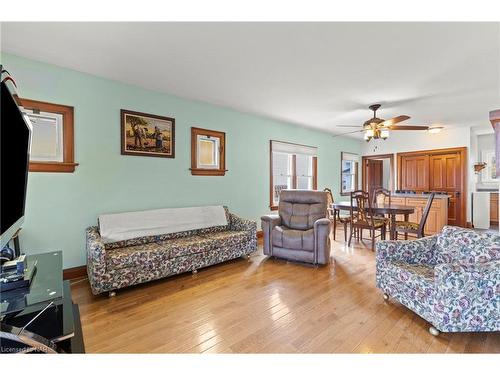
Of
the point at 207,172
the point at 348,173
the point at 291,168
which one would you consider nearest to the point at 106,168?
the point at 207,172

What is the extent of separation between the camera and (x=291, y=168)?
18.7ft

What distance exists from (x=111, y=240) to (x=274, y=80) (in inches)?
107

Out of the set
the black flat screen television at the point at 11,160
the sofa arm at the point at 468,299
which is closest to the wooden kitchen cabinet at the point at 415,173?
the sofa arm at the point at 468,299

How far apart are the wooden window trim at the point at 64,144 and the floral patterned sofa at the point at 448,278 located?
134 inches

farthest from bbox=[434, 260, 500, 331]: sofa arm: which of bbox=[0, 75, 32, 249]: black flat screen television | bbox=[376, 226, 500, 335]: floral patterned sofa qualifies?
bbox=[0, 75, 32, 249]: black flat screen television

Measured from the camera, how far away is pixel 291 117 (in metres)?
4.90

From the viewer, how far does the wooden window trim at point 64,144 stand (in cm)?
265

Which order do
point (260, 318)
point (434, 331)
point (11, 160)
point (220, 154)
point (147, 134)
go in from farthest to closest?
point (220, 154) → point (147, 134) → point (260, 318) → point (434, 331) → point (11, 160)

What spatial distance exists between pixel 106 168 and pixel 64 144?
19.4 inches

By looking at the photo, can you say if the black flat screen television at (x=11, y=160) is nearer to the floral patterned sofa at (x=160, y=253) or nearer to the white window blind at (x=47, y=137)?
the floral patterned sofa at (x=160, y=253)

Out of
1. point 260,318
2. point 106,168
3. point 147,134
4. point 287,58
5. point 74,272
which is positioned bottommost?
point 260,318

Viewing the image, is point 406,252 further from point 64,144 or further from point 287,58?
point 64,144

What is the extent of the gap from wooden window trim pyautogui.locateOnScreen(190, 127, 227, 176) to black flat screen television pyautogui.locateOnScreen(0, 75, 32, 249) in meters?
2.59

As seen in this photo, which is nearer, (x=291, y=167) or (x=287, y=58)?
(x=287, y=58)
